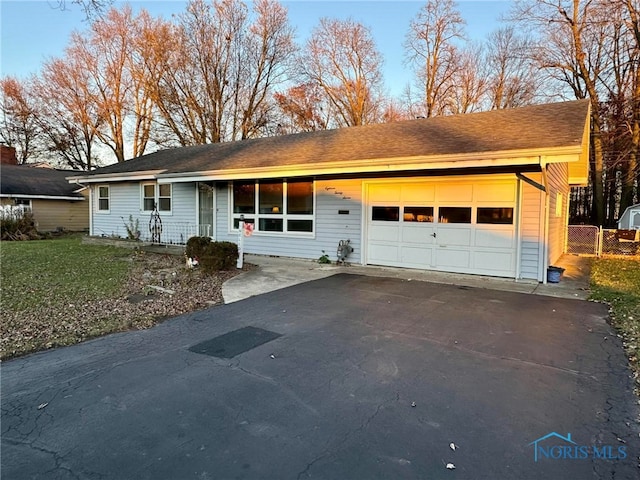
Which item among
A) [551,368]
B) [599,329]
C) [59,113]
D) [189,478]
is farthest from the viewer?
[59,113]

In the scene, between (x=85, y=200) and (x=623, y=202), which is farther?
(x=85, y=200)

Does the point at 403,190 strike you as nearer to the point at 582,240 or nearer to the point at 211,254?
the point at 211,254

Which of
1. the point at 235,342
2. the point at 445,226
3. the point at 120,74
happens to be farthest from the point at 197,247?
the point at 120,74

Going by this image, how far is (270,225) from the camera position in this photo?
11586 millimetres

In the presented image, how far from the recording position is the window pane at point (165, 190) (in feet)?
45.4

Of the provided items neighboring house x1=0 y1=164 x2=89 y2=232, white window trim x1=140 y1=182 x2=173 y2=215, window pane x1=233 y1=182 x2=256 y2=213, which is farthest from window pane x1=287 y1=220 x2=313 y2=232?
neighboring house x1=0 y1=164 x2=89 y2=232

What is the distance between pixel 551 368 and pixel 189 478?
133 inches

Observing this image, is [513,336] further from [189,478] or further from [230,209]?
[230,209]

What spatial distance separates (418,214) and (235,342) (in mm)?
6187

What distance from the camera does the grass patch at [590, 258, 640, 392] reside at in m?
4.26

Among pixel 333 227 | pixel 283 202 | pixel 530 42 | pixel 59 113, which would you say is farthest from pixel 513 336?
pixel 59 113

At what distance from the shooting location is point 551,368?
3660 millimetres

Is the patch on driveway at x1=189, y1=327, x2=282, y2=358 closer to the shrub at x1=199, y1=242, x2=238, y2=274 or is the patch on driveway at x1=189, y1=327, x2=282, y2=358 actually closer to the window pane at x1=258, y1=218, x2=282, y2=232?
the shrub at x1=199, y1=242, x2=238, y2=274

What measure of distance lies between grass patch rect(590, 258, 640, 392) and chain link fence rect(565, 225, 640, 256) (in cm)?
220
